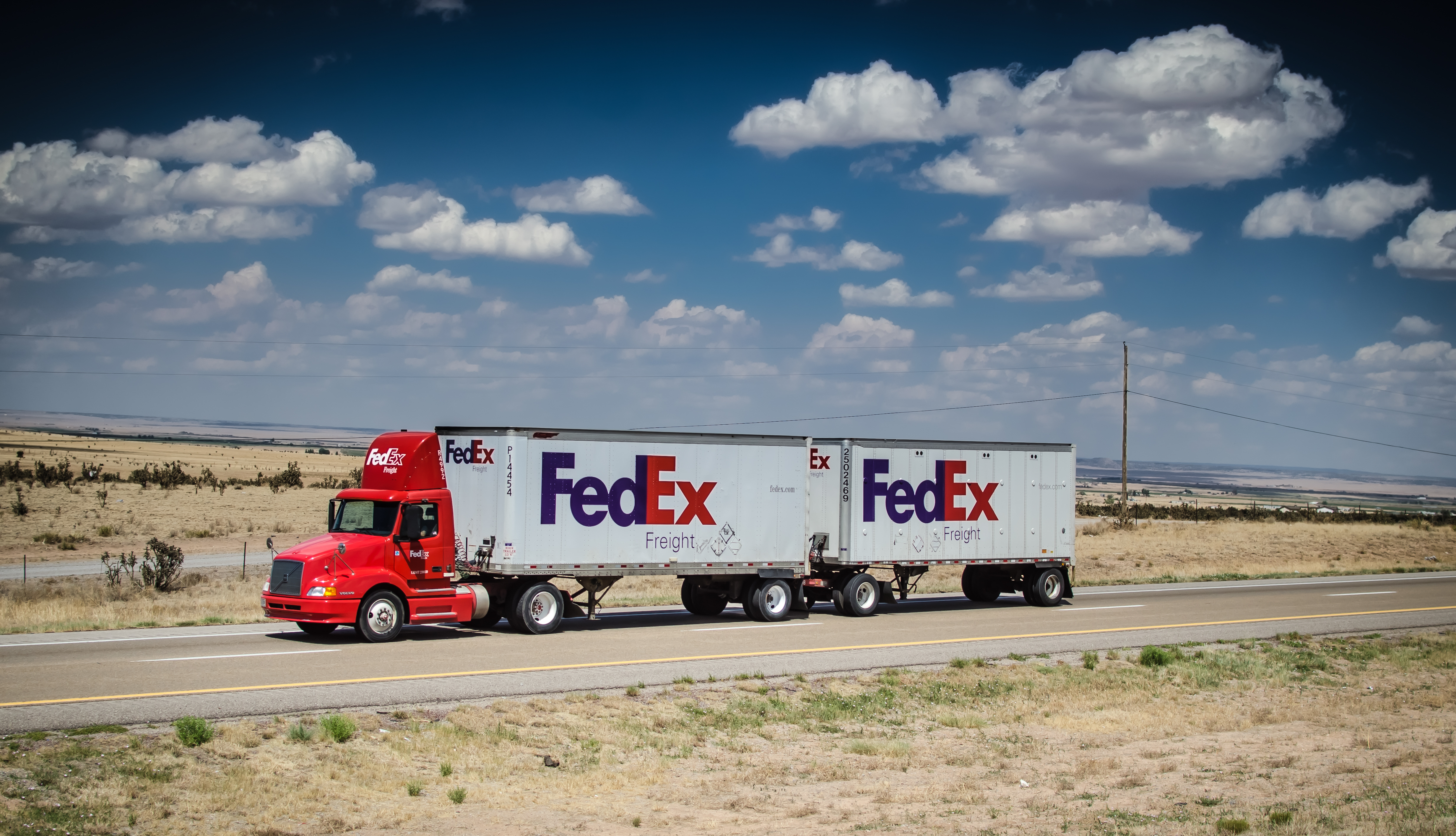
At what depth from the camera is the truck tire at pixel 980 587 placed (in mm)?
30547

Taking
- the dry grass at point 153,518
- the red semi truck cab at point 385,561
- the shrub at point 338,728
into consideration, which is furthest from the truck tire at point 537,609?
the dry grass at point 153,518

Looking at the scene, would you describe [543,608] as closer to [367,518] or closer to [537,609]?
[537,609]

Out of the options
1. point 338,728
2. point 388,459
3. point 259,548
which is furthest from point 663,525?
point 259,548

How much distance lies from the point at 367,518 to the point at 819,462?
10300 millimetres

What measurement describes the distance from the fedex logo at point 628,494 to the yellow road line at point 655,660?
3750 mm

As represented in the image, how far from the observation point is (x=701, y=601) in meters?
26.2

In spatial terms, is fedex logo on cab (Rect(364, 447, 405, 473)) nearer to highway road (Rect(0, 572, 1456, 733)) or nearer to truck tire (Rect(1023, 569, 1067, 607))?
highway road (Rect(0, 572, 1456, 733))

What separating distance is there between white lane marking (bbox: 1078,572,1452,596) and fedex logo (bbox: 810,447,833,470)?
1175cm

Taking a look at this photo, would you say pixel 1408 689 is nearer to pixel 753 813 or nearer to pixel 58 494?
pixel 753 813

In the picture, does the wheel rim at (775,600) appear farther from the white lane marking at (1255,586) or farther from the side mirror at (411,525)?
the white lane marking at (1255,586)

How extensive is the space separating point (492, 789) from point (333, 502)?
10571 mm

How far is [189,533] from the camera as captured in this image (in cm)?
5262

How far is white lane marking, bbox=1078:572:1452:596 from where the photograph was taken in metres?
35.2

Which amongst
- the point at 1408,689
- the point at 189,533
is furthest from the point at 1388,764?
the point at 189,533
